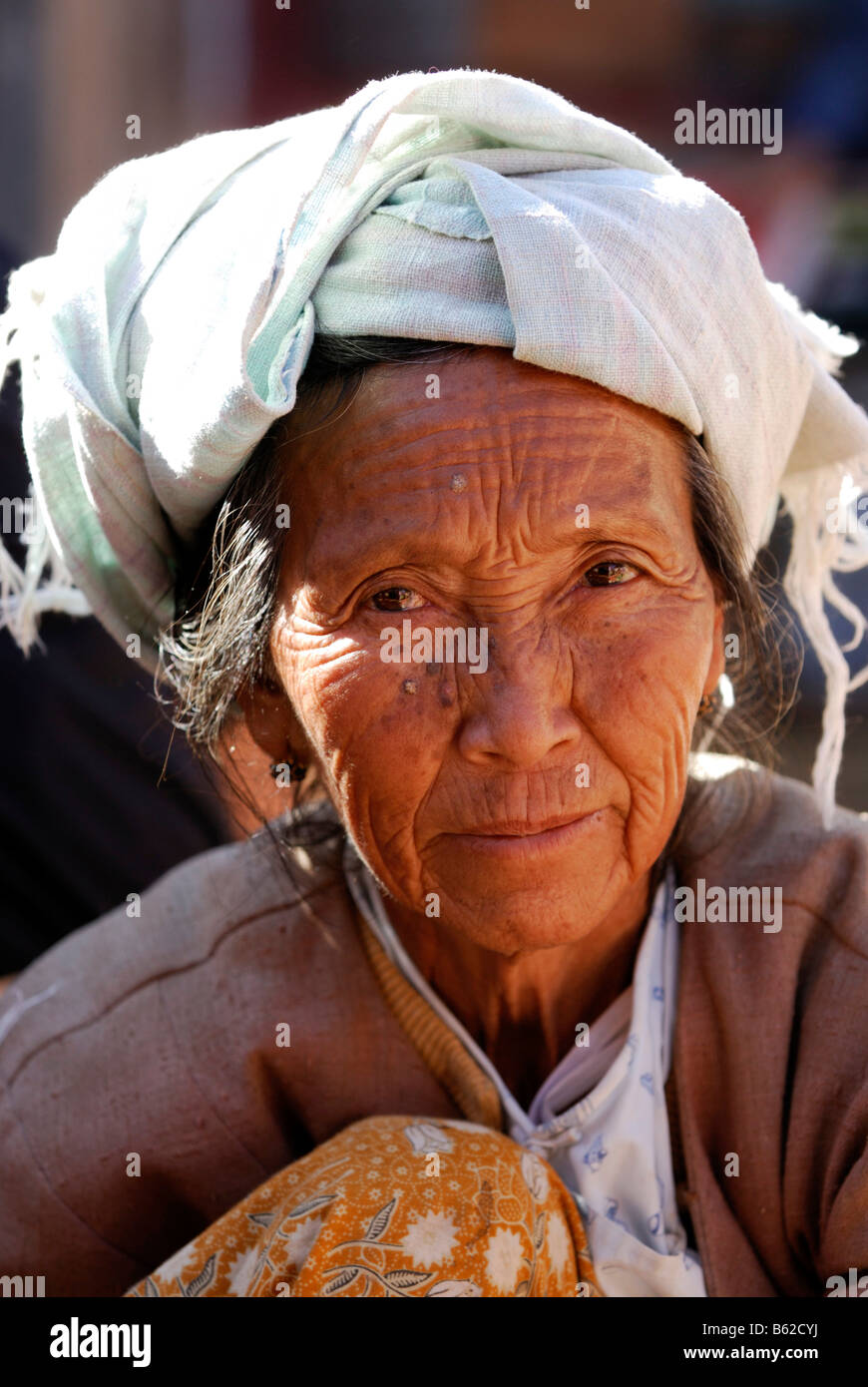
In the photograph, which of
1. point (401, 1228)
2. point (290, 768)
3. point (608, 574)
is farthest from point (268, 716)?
point (401, 1228)

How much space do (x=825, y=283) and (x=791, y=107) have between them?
918 mm

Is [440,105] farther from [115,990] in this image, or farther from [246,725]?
[115,990]

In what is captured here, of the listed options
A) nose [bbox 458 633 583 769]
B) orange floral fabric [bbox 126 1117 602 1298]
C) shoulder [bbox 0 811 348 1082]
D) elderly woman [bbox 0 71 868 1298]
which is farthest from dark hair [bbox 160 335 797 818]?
orange floral fabric [bbox 126 1117 602 1298]

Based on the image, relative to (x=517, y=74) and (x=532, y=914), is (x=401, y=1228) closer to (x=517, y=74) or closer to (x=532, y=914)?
(x=532, y=914)

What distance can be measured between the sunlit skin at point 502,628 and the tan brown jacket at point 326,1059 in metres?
0.31

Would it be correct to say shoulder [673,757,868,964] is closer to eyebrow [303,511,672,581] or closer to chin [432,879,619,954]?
chin [432,879,619,954]

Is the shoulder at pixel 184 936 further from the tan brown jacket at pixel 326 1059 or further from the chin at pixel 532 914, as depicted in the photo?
the chin at pixel 532 914

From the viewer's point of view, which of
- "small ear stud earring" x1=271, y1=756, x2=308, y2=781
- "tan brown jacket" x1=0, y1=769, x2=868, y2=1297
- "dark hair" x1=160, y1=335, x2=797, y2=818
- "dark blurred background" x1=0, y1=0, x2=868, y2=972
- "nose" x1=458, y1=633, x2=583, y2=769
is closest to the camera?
"nose" x1=458, y1=633, x2=583, y2=769

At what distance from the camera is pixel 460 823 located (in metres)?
1.96

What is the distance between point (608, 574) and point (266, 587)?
19.5 inches

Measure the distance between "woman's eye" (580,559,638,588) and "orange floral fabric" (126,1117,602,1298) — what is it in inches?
31.5

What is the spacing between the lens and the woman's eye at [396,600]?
6.50 feet

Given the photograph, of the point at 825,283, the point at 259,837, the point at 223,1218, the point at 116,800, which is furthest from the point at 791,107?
the point at 223,1218

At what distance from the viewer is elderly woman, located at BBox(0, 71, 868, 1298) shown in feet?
6.28
